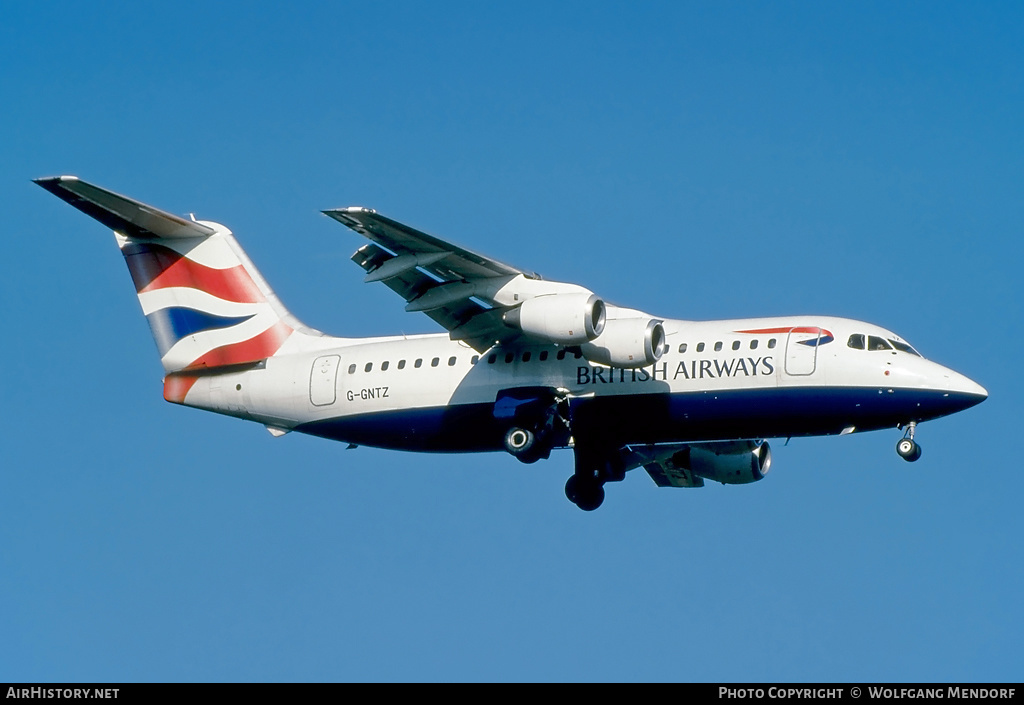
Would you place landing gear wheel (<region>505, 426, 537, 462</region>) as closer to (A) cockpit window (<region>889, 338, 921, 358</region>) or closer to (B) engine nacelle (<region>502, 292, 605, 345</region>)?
(B) engine nacelle (<region>502, 292, 605, 345</region>)

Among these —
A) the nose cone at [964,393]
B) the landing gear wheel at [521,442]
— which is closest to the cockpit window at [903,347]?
the nose cone at [964,393]

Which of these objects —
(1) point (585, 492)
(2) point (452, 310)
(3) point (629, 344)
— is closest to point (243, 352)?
(2) point (452, 310)

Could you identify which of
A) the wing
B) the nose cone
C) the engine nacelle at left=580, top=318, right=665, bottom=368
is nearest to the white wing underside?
the wing

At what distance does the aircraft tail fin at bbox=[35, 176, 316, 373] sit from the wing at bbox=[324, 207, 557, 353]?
2962mm

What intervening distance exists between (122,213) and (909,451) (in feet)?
35.1

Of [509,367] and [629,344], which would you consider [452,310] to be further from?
[629,344]

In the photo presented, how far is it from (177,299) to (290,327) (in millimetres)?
1646

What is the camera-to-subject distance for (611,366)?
66.0ft

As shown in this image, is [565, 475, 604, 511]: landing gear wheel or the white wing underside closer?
the white wing underside

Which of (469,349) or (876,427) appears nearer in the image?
(876,427)

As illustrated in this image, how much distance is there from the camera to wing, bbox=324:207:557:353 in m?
19.5

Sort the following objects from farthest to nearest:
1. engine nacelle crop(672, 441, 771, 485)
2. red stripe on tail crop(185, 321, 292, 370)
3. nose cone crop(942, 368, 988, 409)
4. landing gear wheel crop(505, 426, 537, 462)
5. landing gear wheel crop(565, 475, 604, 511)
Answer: red stripe on tail crop(185, 321, 292, 370) < engine nacelle crop(672, 441, 771, 485) < landing gear wheel crop(565, 475, 604, 511) < landing gear wheel crop(505, 426, 537, 462) < nose cone crop(942, 368, 988, 409)

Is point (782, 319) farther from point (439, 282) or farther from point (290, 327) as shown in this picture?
point (290, 327)
